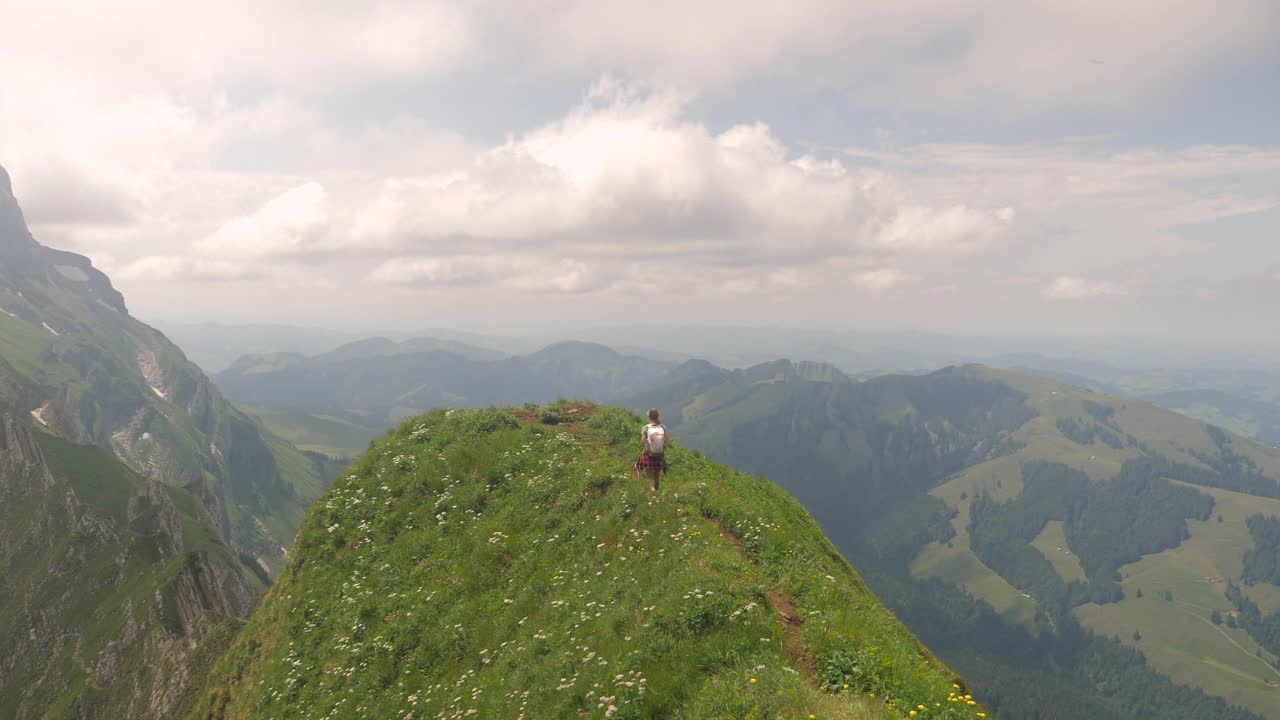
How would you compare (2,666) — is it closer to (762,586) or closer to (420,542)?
(420,542)

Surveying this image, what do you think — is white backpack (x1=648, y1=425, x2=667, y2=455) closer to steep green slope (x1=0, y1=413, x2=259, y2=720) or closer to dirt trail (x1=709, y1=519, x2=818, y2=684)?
dirt trail (x1=709, y1=519, x2=818, y2=684)

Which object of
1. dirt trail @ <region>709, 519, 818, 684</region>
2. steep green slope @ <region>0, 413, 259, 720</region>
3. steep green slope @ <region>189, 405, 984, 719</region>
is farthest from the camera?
steep green slope @ <region>0, 413, 259, 720</region>

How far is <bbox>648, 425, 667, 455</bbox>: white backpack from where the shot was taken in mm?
24766

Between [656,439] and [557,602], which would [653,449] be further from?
[557,602]

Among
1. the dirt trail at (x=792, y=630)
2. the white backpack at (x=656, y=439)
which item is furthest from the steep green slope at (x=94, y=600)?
the dirt trail at (x=792, y=630)

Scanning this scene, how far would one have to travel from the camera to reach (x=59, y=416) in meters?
149

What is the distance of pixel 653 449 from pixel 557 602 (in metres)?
7.41

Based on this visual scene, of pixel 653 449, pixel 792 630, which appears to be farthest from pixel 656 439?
pixel 792 630

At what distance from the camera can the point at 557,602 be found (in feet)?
68.0

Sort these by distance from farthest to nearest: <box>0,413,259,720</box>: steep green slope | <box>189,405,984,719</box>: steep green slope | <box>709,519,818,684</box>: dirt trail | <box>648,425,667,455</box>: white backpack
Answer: <box>0,413,259,720</box>: steep green slope
<box>648,425,667,455</box>: white backpack
<box>709,519,818,684</box>: dirt trail
<box>189,405,984,719</box>: steep green slope

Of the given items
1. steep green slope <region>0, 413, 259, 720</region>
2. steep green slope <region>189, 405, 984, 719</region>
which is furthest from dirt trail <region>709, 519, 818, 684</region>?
steep green slope <region>0, 413, 259, 720</region>

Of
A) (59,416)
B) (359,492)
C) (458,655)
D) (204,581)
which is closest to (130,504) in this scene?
(204,581)

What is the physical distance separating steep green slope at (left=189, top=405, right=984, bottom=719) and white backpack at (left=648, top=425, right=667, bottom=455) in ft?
6.64

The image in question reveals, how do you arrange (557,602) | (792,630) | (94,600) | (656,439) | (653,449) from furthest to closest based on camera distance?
(94,600) < (653,449) < (656,439) < (557,602) < (792,630)
